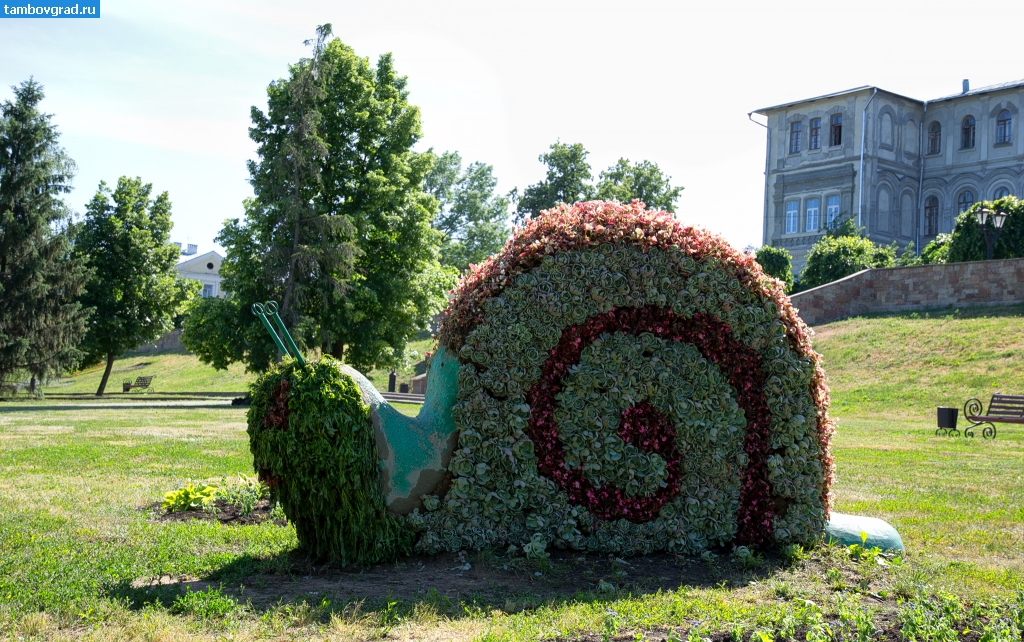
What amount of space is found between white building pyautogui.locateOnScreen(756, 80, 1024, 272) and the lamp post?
1503cm

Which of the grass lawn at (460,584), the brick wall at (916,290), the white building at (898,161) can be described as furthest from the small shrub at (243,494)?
the white building at (898,161)

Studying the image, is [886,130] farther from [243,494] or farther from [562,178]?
[243,494]

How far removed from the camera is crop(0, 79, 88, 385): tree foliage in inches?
1210

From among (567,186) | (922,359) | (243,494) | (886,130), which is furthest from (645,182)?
(243,494)

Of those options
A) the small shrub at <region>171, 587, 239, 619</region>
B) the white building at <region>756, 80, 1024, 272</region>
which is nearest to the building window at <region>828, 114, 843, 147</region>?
the white building at <region>756, 80, 1024, 272</region>

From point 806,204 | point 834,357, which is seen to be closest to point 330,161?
point 834,357

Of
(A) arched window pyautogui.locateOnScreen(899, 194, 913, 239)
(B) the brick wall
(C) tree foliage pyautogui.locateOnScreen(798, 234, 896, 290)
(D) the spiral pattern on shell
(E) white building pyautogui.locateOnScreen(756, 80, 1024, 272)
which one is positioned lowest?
(D) the spiral pattern on shell

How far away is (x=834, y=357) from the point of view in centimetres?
2973

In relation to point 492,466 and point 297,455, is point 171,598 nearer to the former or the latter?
point 297,455

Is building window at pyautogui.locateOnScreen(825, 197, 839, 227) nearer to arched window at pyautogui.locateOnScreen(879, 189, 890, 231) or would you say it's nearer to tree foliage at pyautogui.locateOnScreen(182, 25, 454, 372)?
arched window at pyautogui.locateOnScreen(879, 189, 890, 231)

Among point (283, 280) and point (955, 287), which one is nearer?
point (283, 280)

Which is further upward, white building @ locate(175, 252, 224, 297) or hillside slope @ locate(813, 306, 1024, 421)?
white building @ locate(175, 252, 224, 297)

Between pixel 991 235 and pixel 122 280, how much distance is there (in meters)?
36.7

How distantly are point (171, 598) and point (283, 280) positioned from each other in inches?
919
